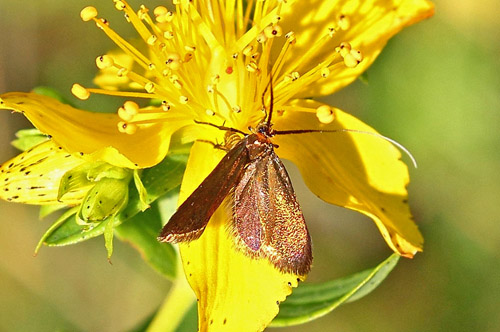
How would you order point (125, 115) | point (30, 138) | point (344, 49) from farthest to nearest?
point (30, 138)
point (344, 49)
point (125, 115)

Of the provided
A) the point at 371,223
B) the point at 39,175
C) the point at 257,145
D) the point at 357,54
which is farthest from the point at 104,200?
the point at 371,223

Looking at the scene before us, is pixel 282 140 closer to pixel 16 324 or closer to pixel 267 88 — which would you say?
pixel 267 88

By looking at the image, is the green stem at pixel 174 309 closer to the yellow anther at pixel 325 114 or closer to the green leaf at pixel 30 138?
the green leaf at pixel 30 138

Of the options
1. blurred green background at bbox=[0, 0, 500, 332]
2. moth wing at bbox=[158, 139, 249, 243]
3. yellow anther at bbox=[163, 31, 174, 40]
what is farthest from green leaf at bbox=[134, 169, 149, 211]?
blurred green background at bbox=[0, 0, 500, 332]

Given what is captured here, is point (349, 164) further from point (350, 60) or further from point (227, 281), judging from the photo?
point (227, 281)

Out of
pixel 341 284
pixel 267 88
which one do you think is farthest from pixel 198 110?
pixel 341 284
